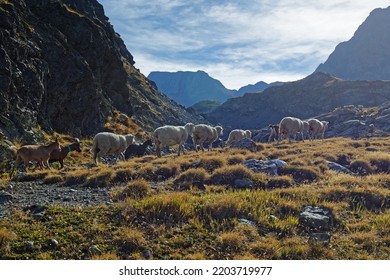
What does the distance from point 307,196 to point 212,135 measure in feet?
68.4

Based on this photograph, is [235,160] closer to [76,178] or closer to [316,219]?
[76,178]

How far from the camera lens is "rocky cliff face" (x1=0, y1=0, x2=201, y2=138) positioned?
86.7 feet

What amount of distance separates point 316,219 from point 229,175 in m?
5.84

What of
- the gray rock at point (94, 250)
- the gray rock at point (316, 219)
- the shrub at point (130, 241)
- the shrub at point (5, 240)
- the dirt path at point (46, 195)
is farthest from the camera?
the dirt path at point (46, 195)

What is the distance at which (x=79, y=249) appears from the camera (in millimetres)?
7383

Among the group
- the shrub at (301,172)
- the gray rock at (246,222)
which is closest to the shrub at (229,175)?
the shrub at (301,172)

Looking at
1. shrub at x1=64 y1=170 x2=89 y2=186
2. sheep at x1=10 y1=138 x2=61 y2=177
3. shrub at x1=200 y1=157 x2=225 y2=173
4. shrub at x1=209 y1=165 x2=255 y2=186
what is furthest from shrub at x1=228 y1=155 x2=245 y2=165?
sheep at x1=10 y1=138 x2=61 y2=177

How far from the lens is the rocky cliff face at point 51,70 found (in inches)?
1040

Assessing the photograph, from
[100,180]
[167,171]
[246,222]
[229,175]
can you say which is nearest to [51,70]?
[167,171]

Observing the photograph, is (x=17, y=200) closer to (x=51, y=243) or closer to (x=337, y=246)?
(x=51, y=243)

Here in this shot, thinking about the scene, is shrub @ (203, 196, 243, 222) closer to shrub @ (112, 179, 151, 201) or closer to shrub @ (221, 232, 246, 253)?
shrub @ (221, 232, 246, 253)

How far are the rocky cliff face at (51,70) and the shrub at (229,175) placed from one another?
15.5 m

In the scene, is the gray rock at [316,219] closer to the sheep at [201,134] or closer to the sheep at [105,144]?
the sheep at [105,144]

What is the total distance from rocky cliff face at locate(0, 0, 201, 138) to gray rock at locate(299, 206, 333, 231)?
66.6 ft
